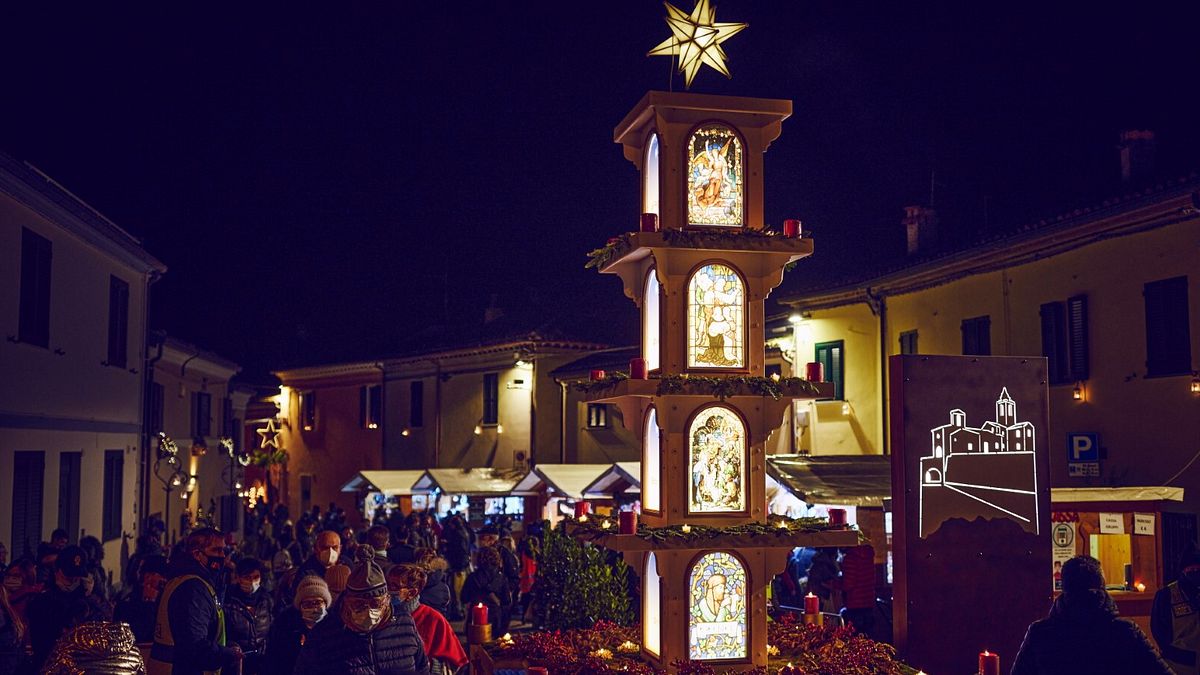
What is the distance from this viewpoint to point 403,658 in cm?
596

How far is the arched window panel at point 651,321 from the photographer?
10.2 metres

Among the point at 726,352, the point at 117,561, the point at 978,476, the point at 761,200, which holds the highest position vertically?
the point at 761,200

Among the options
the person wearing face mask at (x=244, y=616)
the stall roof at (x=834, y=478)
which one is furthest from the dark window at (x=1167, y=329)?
the person wearing face mask at (x=244, y=616)

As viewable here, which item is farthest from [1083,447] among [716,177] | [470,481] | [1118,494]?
[470,481]

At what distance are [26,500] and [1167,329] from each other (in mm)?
16784

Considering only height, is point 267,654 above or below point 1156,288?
below

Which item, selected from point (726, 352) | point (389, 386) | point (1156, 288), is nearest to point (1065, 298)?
point (1156, 288)

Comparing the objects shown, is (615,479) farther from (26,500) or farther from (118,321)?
(26,500)

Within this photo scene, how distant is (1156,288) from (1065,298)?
2.07m

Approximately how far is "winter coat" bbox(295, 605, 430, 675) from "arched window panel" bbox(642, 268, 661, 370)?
183 inches

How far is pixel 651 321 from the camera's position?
10414 millimetres

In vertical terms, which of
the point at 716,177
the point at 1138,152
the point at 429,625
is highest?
the point at 1138,152

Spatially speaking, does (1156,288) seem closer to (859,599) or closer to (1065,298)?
(1065,298)

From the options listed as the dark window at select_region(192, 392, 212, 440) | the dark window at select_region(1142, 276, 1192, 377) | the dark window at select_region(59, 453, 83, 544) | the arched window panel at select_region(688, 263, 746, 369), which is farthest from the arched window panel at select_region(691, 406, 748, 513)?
the dark window at select_region(192, 392, 212, 440)
